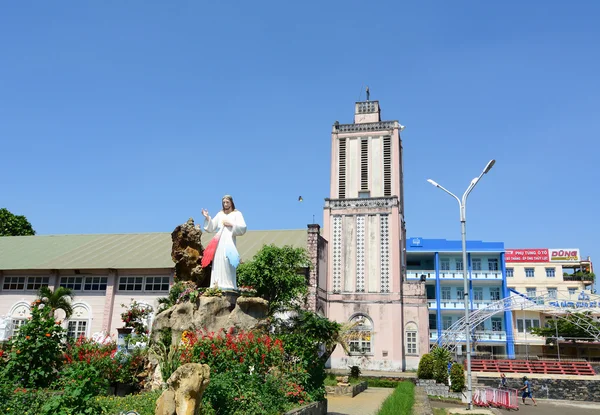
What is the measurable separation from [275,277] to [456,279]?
2650cm

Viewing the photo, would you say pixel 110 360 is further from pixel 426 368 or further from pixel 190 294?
pixel 426 368

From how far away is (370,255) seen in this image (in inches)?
1324

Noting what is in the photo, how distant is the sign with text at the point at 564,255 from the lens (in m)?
50.9

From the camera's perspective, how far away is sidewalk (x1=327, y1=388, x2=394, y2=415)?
14.3 meters

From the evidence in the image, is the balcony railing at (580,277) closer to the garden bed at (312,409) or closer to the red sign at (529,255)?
the red sign at (529,255)

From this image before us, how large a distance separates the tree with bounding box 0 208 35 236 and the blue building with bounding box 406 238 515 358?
3328 cm

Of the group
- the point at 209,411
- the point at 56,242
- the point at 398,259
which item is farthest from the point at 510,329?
the point at 209,411

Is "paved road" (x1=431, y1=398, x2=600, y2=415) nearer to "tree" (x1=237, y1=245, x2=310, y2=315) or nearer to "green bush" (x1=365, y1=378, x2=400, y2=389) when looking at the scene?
"green bush" (x1=365, y1=378, x2=400, y2=389)

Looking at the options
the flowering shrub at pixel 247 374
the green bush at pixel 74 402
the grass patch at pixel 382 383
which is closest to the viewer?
the green bush at pixel 74 402

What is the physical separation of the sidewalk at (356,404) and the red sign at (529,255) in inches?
1422

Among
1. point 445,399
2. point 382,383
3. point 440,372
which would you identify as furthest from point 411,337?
point 445,399

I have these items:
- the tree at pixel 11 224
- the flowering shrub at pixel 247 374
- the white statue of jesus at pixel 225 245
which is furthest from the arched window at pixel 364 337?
the tree at pixel 11 224

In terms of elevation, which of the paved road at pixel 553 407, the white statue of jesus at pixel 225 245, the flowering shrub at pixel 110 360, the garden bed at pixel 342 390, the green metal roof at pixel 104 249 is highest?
the green metal roof at pixel 104 249

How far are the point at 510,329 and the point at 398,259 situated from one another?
15.7m
